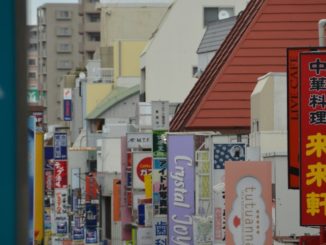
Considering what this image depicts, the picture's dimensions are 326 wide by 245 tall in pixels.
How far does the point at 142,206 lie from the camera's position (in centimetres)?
4597

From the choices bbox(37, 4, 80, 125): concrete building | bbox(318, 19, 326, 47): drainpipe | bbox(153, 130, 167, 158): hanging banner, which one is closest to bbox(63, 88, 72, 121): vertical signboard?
bbox(37, 4, 80, 125): concrete building

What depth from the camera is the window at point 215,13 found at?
58600 millimetres

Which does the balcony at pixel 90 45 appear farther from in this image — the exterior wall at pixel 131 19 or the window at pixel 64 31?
the exterior wall at pixel 131 19

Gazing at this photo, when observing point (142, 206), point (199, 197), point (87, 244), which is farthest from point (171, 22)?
point (199, 197)

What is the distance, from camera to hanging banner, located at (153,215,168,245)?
37916mm

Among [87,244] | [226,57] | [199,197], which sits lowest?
[87,244]

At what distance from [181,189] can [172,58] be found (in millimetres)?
29363

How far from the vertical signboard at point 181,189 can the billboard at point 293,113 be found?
11.3 meters

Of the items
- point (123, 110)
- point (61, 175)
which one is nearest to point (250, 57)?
point (61, 175)

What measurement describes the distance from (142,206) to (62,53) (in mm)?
117330

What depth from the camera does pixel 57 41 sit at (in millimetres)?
160750

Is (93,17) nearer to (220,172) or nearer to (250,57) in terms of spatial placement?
(250,57)

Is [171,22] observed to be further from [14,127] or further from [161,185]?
[14,127]

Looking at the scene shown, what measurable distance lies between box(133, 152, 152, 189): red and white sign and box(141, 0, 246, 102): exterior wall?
39.4ft
